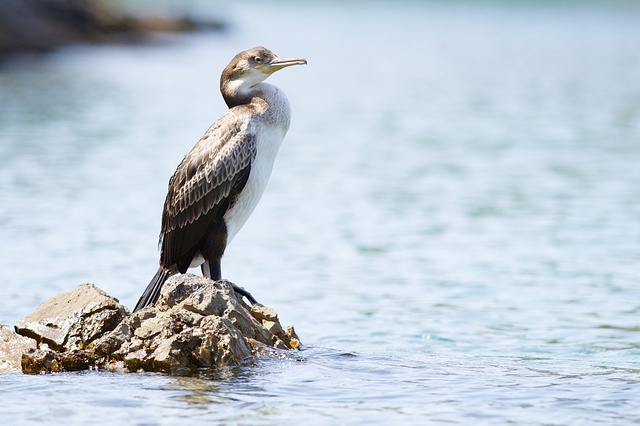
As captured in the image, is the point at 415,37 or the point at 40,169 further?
the point at 415,37

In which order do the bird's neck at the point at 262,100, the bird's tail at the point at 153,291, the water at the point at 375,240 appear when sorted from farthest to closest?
the bird's neck at the point at 262,100 → the bird's tail at the point at 153,291 → the water at the point at 375,240

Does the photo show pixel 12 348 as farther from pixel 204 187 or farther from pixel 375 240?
pixel 375 240

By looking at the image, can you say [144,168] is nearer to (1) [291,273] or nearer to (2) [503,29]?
(1) [291,273]

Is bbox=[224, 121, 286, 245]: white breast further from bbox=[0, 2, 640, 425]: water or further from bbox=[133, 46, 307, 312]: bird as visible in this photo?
bbox=[0, 2, 640, 425]: water

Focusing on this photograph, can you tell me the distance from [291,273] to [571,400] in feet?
20.5

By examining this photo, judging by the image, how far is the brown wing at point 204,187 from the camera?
8.41 meters

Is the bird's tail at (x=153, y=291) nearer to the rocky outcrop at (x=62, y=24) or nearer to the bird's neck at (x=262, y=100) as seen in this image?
the bird's neck at (x=262, y=100)

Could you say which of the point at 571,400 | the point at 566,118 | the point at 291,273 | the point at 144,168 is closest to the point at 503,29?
the point at 566,118

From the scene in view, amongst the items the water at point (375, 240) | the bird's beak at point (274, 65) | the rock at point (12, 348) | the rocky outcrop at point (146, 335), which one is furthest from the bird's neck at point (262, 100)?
the rock at point (12, 348)

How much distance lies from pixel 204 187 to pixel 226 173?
23cm

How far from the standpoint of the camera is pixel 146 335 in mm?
7609

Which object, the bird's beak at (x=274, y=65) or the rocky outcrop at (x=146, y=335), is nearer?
the rocky outcrop at (x=146, y=335)

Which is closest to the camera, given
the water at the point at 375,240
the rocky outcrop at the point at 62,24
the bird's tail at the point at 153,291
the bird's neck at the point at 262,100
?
the water at the point at 375,240

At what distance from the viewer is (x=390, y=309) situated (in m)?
11.5
